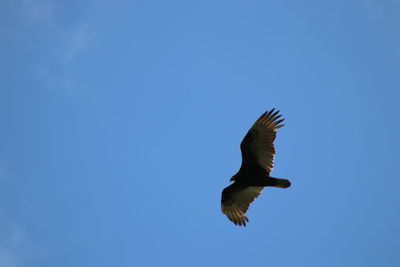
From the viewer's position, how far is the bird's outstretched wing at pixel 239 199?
37.8 ft

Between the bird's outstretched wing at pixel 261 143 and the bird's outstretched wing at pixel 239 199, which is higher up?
the bird's outstretched wing at pixel 261 143

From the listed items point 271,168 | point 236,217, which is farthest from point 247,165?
point 236,217

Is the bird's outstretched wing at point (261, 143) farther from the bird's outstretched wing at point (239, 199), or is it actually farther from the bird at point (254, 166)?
the bird's outstretched wing at point (239, 199)

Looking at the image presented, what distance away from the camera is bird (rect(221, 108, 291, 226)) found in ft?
36.9

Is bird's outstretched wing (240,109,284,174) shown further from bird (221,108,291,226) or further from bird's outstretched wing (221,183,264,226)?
bird's outstretched wing (221,183,264,226)

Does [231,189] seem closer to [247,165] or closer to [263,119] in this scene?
[247,165]

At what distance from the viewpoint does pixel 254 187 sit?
11.5m

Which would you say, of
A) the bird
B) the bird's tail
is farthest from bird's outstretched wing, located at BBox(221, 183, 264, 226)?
the bird's tail

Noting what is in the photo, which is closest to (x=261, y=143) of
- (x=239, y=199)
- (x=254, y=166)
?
(x=254, y=166)

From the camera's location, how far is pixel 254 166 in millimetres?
11352

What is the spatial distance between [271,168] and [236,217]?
1674 mm

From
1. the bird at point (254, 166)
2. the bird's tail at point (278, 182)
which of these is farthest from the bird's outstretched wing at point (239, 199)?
the bird's tail at point (278, 182)

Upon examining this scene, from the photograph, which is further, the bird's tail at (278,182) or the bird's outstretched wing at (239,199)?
the bird's outstretched wing at (239,199)

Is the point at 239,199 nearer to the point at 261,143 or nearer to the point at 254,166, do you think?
the point at 254,166
